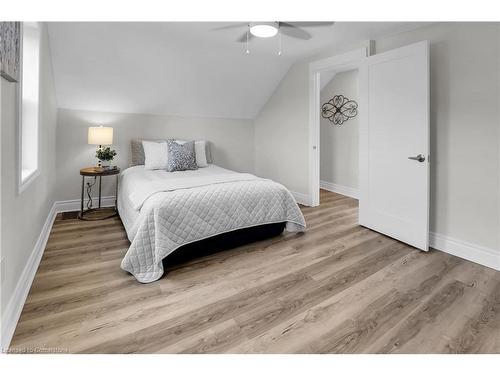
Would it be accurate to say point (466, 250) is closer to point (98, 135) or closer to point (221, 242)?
point (221, 242)

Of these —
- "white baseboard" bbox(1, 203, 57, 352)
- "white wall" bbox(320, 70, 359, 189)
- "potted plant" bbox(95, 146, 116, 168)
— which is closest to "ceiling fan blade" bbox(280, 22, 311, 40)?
"white wall" bbox(320, 70, 359, 189)

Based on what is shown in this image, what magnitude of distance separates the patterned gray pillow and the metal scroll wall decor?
114 inches

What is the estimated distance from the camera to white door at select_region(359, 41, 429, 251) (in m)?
2.49

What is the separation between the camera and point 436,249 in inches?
102

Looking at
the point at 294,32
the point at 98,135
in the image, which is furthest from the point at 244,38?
the point at 98,135

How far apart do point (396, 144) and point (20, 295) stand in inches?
127

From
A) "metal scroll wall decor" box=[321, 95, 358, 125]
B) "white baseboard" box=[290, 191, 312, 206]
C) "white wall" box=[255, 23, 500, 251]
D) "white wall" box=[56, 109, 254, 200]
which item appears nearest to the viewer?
"white wall" box=[255, 23, 500, 251]

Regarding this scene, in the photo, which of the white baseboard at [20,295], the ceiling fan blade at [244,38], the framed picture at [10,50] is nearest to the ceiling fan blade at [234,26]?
the ceiling fan blade at [244,38]

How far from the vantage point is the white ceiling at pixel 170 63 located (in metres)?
2.89

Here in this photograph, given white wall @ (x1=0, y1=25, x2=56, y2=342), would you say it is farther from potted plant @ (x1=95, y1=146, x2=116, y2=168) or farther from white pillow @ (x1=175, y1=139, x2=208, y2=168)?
white pillow @ (x1=175, y1=139, x2=208, y2=168)

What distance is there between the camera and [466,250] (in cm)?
239
